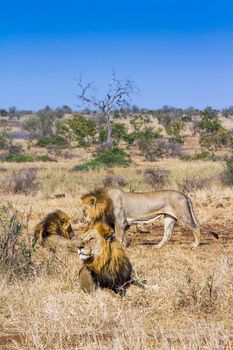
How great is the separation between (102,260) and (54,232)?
3503 mm

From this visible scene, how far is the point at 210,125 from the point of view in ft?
206

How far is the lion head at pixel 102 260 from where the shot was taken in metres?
6.70

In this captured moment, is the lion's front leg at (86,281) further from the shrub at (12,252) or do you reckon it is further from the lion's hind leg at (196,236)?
the lion's hind leg at (196,236)

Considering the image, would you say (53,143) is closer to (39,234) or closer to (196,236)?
(196,236)

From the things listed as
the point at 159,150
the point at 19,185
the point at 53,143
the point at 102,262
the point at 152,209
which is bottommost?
the point at 53,143

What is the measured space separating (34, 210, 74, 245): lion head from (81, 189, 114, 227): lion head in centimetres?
34

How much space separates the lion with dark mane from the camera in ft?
31.9

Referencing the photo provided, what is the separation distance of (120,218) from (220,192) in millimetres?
6774

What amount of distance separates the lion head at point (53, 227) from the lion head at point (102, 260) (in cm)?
295

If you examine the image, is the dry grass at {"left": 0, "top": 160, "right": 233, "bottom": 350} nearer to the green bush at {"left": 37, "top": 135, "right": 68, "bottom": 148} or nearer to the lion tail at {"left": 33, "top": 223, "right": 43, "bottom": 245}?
the lion tail at {"left": 33, "top": 223, "right": 43, "bottom": 245}

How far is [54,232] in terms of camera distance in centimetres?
1012

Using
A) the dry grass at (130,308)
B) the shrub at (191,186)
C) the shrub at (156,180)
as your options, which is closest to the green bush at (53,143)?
the shrub at (156,180)

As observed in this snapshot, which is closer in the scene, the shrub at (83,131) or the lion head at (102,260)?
the lion head at (102,260)

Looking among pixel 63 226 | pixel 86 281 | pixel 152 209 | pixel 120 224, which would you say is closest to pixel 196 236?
pixel 152 209
